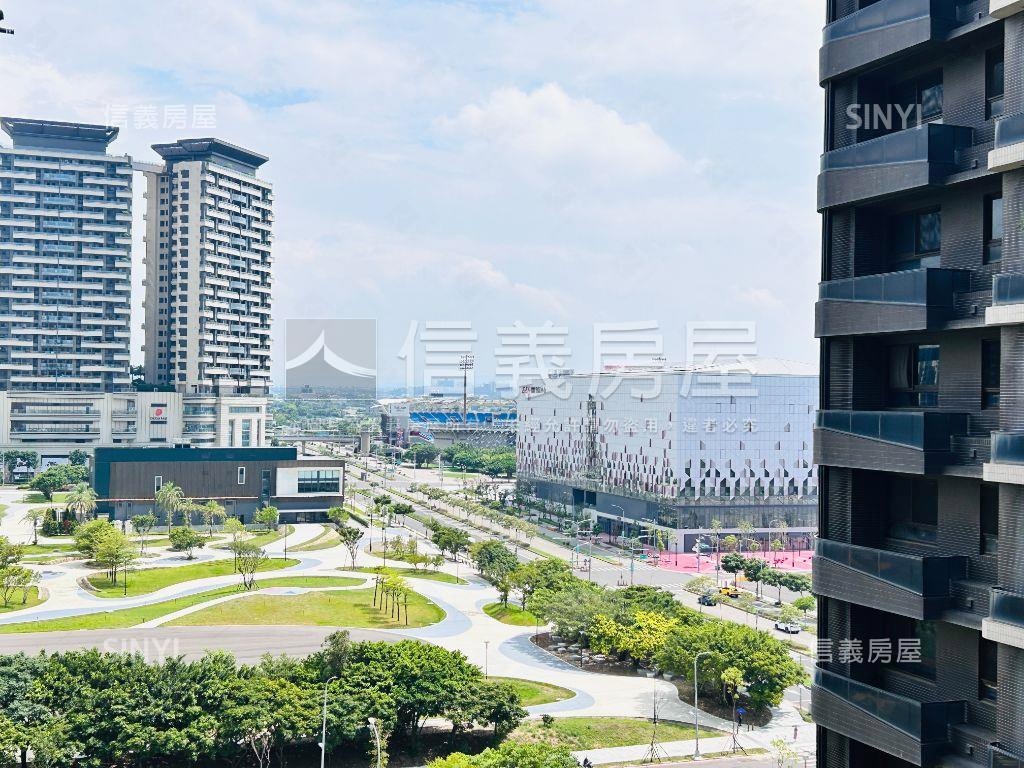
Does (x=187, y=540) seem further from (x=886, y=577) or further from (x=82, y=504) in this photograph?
(x=886, y=577)

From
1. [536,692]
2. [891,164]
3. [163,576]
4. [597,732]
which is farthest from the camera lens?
[163,576]

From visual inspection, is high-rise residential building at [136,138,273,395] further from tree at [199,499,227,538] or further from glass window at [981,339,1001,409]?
glass window at [981,339,1001,409]

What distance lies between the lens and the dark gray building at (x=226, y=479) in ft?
262

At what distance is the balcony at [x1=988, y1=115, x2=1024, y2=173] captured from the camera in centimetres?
1096

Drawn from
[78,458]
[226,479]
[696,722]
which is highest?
[78,458]

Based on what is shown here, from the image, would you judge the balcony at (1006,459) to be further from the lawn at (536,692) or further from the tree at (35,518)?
the tree at (35,518)

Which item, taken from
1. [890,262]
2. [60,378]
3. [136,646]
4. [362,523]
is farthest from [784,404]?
[60,378]

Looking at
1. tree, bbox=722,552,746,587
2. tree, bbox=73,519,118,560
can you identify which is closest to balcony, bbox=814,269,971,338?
tree, bbox=722,552,746,587

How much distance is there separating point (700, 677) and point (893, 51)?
30384 mm

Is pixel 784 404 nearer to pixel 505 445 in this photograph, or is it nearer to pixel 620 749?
pixel 620 749

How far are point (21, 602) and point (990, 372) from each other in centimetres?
5442

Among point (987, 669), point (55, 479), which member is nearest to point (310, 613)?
point (987, 669)

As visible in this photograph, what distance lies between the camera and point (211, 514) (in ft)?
257

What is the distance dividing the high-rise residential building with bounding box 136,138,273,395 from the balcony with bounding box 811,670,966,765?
103 metres
